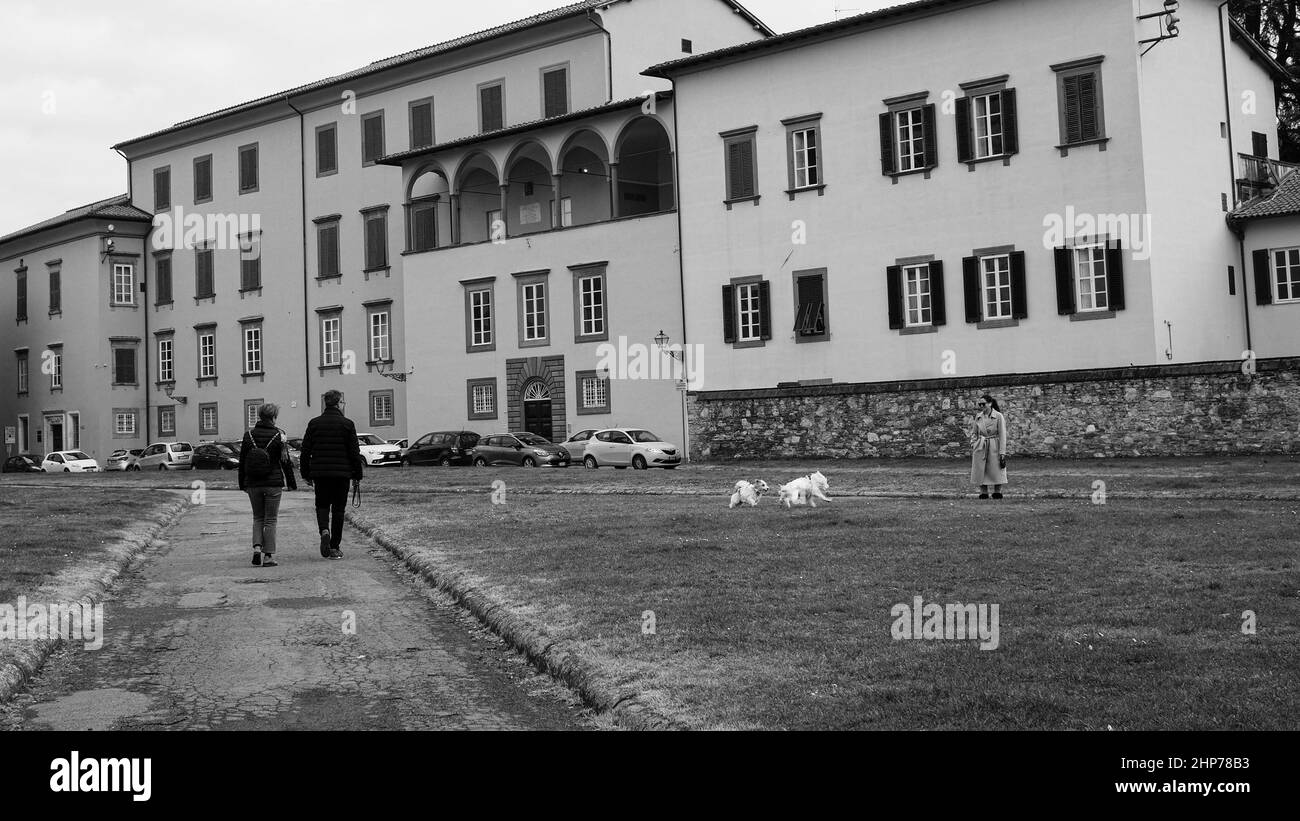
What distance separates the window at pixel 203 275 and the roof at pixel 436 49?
20.3 feet

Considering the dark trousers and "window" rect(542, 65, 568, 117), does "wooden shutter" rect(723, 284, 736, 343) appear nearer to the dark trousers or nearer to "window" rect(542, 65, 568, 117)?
"window" rect(542, 65, 568, 117)

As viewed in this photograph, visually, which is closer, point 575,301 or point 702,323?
point 702,323

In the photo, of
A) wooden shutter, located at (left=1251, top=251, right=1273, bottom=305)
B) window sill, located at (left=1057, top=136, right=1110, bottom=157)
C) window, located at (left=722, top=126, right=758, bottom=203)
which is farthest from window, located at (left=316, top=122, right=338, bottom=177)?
wooden shutter, located at (left=1251, top=251, right=1273, bottom=305)

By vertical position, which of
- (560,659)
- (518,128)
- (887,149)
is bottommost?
(560,659)

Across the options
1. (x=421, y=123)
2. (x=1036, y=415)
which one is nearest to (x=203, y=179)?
(x=421, y=123)

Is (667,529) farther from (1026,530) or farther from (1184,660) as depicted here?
(1184,660)

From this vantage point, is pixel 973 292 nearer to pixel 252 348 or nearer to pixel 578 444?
pixel 578 444

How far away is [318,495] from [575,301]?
109 ft

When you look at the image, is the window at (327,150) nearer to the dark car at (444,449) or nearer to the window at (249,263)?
the window at (249,263)

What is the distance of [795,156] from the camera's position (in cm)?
4234

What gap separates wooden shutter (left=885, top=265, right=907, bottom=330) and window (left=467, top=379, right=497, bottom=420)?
17.5 meters

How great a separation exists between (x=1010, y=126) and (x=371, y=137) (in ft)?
102

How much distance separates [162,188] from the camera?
2707 inches

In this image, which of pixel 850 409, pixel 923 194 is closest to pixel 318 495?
pixel 850 409
